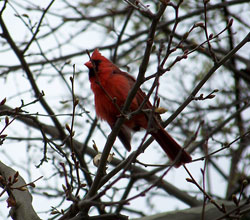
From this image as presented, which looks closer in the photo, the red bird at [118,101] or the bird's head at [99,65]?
the red bird at [118,101]

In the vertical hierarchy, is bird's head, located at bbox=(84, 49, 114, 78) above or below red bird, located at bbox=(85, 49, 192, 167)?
above

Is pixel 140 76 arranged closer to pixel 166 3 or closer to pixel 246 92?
pixel 166 3

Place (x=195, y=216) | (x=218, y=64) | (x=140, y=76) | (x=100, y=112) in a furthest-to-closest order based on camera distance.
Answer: (x=100, y=112)
(x=195, y=216)
(x=218, y=64)
(x=140, y=76)

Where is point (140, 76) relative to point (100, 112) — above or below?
below

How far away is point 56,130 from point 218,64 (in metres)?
2.89

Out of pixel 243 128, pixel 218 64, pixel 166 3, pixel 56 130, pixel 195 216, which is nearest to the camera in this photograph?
pixel 166 3

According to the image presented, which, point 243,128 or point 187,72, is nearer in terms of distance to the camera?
point 243,128

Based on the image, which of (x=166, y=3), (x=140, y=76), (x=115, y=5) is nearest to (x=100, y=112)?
(x=140, y=76)

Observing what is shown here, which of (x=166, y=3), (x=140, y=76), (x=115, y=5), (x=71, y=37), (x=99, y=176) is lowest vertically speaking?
(x=99, y=176)

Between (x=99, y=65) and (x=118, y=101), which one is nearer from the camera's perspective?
(x=118, y=101)

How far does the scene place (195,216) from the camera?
370 cm

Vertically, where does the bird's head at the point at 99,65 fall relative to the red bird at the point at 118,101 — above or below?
above

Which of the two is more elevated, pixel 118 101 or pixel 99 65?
pixel 99 65

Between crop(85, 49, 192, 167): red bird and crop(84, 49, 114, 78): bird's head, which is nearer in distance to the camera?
crop(85, 49, 192, 167): red bird
